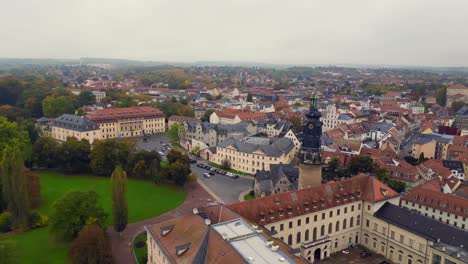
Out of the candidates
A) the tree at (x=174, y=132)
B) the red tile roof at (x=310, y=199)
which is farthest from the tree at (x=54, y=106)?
the red tile roof at (x=310, y=199)

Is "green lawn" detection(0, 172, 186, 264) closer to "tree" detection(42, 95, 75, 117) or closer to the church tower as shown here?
the church tower

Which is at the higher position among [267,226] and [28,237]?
[267,226]

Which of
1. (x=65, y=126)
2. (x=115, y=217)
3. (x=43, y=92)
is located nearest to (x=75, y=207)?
(x=115, y=217)

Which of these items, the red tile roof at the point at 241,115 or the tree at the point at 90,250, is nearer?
the tree at the point at 90,250

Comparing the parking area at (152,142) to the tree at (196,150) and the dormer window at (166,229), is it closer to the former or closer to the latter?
the tree at (196,150)

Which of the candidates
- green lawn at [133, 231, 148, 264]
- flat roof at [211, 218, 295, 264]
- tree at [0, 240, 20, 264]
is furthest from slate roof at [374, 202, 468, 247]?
tree at [0, 240, 20, 264]

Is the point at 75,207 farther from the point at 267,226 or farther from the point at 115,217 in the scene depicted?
the point at 267,226

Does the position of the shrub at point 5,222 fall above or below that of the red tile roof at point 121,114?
below
